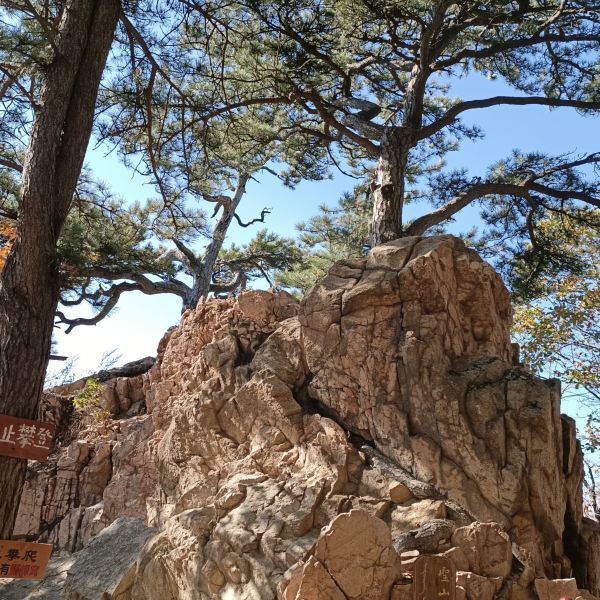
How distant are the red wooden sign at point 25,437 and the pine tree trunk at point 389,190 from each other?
17.0 feet

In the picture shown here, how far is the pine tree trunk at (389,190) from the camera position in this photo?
27.1 ft

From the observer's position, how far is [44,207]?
15.4ft

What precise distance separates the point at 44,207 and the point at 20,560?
243 cm

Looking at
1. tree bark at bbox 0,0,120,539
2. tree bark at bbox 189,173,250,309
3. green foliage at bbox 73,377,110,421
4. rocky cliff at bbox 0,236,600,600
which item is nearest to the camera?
tree bark at bbox 0,0,120,539

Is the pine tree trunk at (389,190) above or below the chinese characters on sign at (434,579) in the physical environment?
above

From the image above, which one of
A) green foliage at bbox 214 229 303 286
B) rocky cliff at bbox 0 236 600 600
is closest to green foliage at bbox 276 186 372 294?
green foliage at bbox 214 229 303 286

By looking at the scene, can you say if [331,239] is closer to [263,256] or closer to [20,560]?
[263,256]

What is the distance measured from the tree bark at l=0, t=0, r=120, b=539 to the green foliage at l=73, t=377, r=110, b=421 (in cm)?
499

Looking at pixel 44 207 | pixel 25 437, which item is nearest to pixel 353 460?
pixel 25 437

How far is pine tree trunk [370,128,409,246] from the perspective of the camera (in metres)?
8.26

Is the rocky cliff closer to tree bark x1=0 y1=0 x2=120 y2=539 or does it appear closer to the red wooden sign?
the red wooden sign

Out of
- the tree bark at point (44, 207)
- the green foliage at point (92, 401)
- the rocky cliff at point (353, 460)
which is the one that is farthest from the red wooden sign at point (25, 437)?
the green foliage at point (92, 401)

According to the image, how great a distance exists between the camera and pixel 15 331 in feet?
14.2

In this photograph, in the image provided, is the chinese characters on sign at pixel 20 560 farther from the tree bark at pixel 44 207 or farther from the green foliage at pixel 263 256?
the green foliage at pixel 263 256
